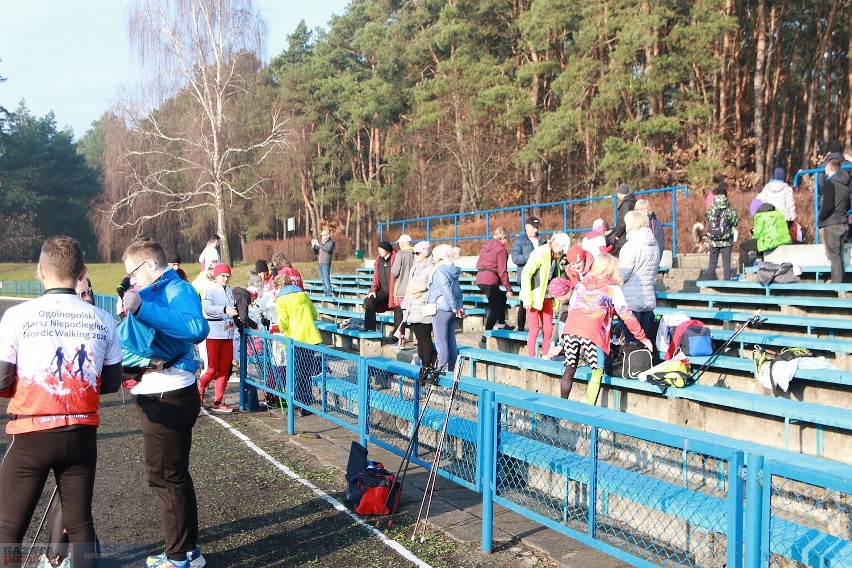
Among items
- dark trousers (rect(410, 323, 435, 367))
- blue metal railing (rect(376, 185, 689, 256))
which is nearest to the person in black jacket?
blue metal railing (rect(376, 185, 689, 256))

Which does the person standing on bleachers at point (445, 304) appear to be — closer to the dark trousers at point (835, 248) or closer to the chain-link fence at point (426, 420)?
the chain-link fence at point (426, 420)

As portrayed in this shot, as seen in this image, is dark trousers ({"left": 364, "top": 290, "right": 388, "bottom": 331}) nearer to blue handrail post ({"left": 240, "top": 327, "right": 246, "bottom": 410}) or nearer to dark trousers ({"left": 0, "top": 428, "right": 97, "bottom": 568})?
blue handrail post ({"left": 240, "top": 327, "right": 246, "bottom": 410})

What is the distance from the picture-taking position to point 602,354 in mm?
7164

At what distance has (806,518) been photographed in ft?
10.3

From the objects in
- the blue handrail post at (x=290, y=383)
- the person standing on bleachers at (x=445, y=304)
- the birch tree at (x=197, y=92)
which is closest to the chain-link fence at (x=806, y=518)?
the blue handrail post at (x=290, y=383)

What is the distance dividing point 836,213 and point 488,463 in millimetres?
6544

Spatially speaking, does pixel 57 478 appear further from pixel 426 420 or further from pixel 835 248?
pixel 835 248

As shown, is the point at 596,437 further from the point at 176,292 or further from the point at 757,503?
the point at 176,292

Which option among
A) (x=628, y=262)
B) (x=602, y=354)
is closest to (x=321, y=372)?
(x=602, y=354)

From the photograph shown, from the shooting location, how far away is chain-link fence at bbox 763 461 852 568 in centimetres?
287

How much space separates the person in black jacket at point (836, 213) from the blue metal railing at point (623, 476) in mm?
5616

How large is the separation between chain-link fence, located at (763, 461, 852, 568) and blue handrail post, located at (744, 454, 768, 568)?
27mm

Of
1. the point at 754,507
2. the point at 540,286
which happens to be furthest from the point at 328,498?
the point at 540,286

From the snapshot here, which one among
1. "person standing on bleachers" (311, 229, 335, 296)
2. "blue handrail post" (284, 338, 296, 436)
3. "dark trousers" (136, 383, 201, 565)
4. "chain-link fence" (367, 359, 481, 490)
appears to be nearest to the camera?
"dark trousers" (136, 383, 201, 565)
